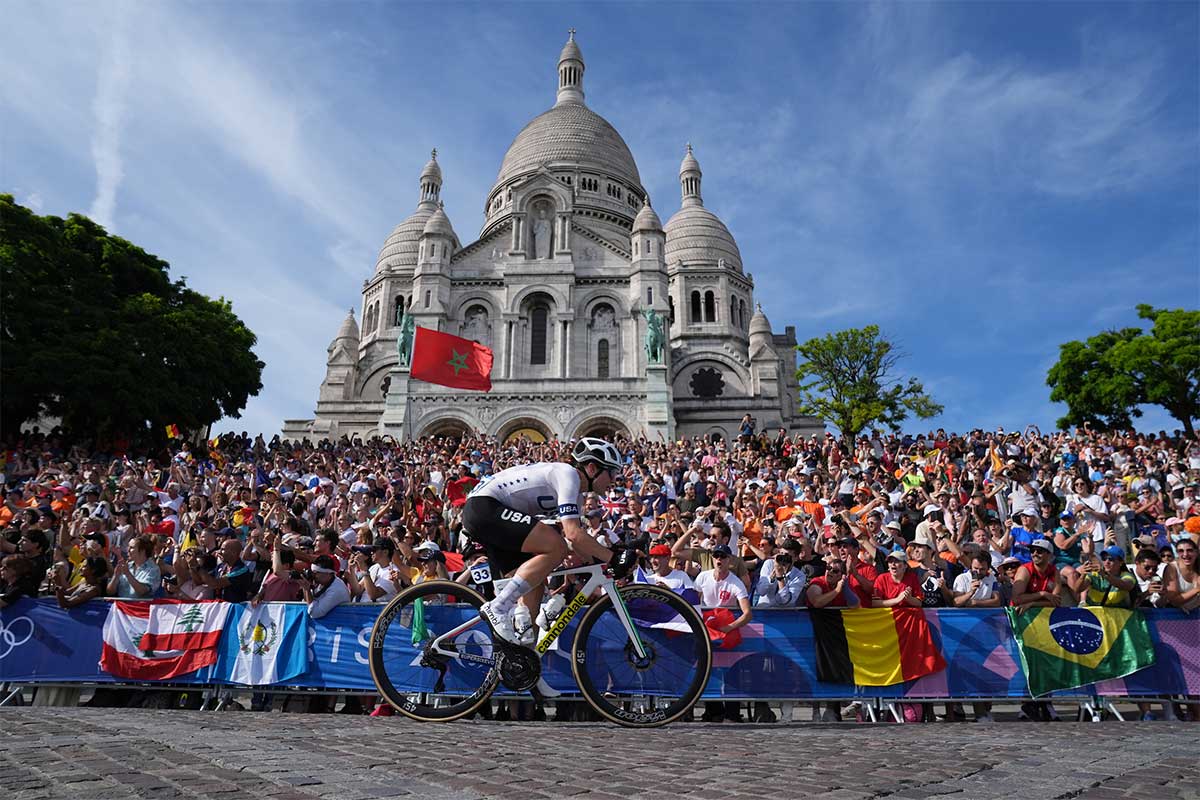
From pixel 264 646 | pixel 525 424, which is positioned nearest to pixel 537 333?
A: pixel 525 424

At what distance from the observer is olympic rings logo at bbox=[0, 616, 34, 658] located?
8227 millimetres

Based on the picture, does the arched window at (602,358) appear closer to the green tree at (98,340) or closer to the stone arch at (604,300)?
the stone arch at (604,300)

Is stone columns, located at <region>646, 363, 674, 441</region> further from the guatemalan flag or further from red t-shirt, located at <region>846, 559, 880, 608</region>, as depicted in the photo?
the guatemalan flag

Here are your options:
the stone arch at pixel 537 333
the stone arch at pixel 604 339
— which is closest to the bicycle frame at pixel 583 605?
the stone arch at pixel 537 333

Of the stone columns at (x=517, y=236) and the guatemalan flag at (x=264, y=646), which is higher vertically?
the stone columns at (x=517, y=236)

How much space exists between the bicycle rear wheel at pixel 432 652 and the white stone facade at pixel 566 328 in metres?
30.8

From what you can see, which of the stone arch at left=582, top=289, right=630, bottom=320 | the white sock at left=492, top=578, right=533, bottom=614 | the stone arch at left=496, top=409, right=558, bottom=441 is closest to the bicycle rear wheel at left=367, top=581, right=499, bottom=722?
the white sock at left=492, top=578, right=533, bottom=614

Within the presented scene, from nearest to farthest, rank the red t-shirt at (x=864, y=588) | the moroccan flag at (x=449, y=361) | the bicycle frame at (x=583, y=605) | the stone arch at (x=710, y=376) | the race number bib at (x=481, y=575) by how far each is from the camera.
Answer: the bicycle frame at (x=583, y=605) < the race number bib at (x=481, y=575) < the red t-shirt at (x=864, y=588) < the moroccan flag at (x=449, y=361) < the stone arch at (x=710, y=376)

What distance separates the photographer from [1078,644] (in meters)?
7.31

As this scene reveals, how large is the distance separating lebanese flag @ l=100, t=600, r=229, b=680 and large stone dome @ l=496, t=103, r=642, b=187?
55.0 metres

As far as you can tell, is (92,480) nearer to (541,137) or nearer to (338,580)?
(338,580)

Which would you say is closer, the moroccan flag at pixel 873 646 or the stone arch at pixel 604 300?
the moroccan flag at pixel 873 646

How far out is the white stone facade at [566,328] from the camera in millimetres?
37562

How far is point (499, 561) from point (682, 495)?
1151 cm
